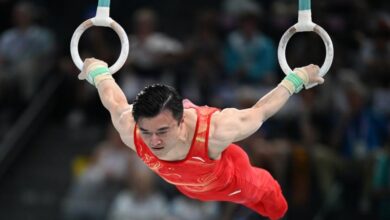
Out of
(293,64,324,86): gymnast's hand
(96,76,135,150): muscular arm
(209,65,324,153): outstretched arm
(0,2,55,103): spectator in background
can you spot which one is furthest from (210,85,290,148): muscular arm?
(0,2,55,103): spectator in background

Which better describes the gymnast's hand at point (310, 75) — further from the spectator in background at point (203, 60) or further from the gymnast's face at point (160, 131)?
the spectator in background at point (203, 60)

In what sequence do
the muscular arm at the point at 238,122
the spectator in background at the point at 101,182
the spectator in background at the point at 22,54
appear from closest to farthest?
the muscular arm at the point at 238,122, the spectator in background at the point at 101,182, the spectator in background at the point at 22,54

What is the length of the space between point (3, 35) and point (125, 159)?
2.07 meters

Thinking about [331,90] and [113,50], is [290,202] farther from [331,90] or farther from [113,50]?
[113,50]

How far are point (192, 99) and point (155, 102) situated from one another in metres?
3.49

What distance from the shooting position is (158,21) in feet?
28.4

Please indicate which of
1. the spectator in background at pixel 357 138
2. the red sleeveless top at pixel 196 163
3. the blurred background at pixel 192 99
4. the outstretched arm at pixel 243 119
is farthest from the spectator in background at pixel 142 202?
the outstretched arm at pixel 243 119

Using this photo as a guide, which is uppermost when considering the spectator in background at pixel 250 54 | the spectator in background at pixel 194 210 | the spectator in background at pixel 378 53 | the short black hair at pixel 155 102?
the spectator in background at pixel 250 54

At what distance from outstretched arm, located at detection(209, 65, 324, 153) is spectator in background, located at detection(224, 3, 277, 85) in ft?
10.5

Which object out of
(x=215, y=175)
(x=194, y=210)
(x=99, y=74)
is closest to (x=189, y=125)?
(x=215, y=175)

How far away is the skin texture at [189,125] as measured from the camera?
14.0ft

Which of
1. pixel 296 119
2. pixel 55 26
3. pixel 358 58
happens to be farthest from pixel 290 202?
pixel 55 26

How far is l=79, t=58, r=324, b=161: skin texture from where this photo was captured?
14.0 feet

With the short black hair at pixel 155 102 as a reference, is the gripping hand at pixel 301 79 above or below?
above
